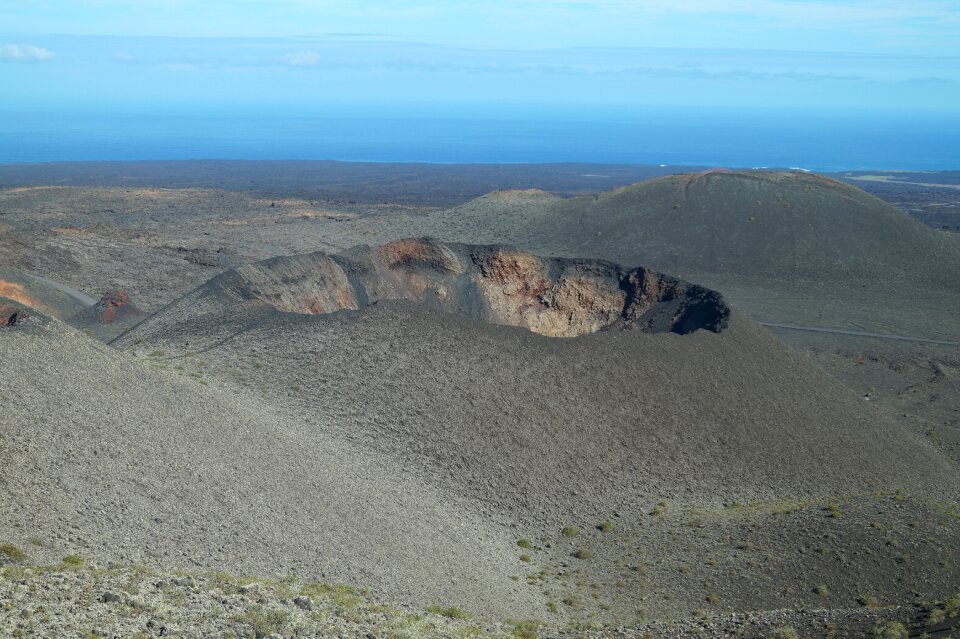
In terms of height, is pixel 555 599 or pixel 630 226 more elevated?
pixel 630 226

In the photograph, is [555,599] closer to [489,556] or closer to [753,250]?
[489,556]

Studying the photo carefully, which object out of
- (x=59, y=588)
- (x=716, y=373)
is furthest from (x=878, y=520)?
(x=59, y=588)

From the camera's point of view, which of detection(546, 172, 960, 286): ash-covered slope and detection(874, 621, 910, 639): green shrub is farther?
detection(546, 172, 960, 286): ash-covered slope

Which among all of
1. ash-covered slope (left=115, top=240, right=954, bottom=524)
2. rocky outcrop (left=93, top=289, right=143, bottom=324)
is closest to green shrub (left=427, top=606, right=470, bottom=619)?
ash-covered slope (left=115, top=240, right=954, bottom=524)

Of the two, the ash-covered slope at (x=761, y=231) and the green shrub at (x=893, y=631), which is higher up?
the ash-covered slope at (x=761, y=231)

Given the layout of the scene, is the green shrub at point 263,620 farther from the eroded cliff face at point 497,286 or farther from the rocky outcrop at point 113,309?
the rocky outcrop at point 113,309

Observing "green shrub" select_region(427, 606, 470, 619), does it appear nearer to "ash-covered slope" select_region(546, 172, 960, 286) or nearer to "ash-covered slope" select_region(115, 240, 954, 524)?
"ash-covered slope" select_region(115, 240, 954, 524)

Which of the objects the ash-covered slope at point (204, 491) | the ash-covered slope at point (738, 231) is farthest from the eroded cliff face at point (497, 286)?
the ash-covered slope at point (738, 231)

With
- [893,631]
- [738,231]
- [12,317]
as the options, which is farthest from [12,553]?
[738,231]
